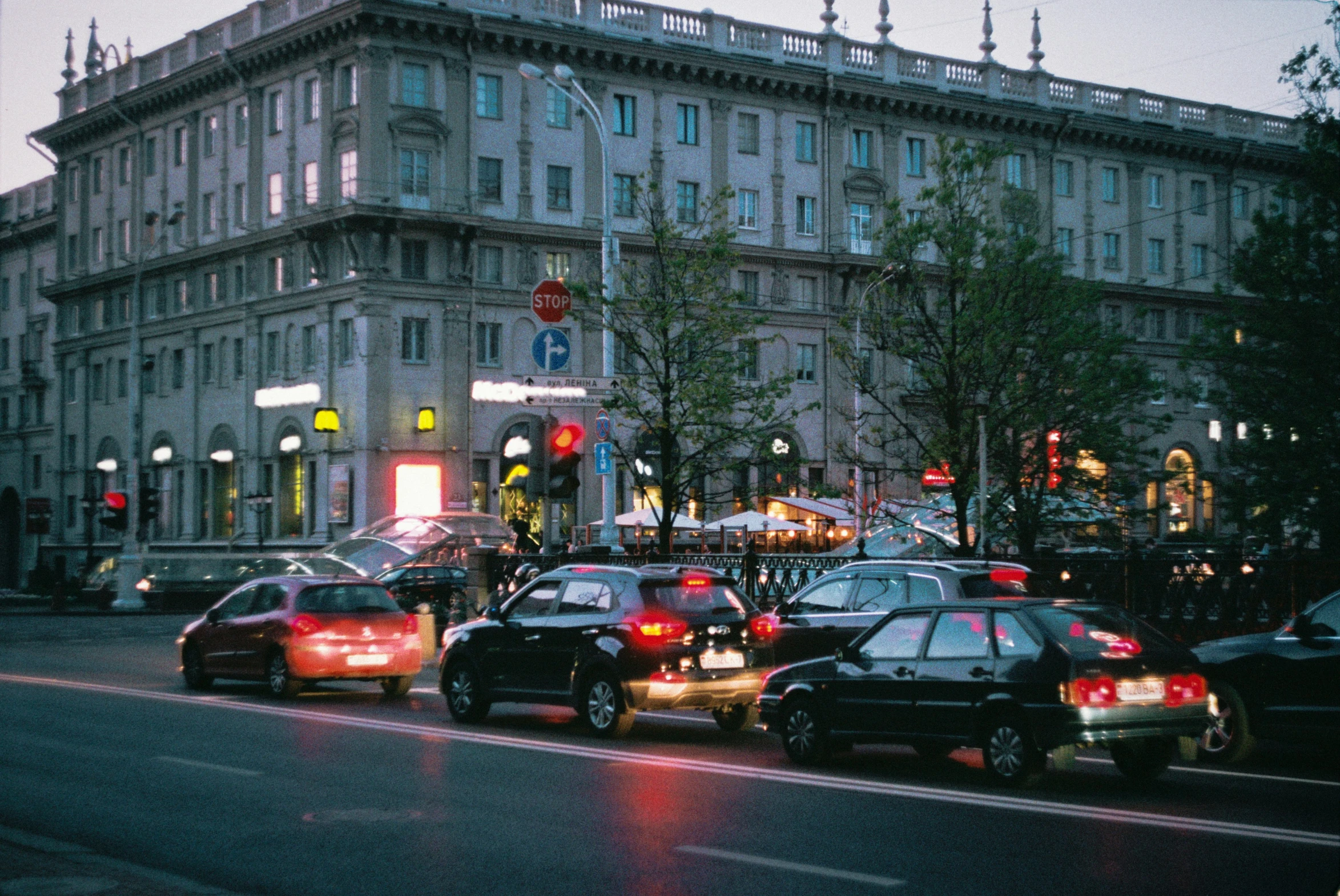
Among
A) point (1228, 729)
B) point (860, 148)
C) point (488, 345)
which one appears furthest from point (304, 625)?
point (860, 148)

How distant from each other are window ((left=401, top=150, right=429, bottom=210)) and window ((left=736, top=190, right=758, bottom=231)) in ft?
40.3

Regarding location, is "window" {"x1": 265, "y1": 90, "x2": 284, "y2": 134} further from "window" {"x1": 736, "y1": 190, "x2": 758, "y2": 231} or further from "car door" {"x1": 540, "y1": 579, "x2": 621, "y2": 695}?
"car door" {"x1": 540, "y1": 579, "x2": 621, "y2": 695}

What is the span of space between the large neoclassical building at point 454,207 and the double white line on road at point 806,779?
3236 cm

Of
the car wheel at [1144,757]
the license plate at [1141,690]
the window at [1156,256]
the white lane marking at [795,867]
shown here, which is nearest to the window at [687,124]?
the window at [1156,256]

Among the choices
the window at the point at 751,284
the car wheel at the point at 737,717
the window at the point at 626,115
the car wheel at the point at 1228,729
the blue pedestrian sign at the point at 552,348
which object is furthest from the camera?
the window at the point at 751,284

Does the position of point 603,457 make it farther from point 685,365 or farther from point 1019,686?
point 1019,686

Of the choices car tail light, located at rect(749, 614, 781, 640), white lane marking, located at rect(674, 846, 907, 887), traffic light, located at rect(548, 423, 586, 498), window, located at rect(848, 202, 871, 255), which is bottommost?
white lane marking, located at rect(674, 846, 907, 887)

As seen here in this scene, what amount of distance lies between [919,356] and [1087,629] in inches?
710

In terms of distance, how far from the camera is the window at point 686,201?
61.8 meters

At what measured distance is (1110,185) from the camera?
7281 centimetres

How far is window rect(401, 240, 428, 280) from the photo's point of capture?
57875 millimetres

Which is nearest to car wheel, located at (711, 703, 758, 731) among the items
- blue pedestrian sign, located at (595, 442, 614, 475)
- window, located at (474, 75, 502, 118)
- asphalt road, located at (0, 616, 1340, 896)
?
asphalt road, located at (0, 616, 1340, 896)

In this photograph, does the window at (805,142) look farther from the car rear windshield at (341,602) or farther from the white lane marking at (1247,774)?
the white lane marking at (1247,774)

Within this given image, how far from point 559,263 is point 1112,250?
2630cm
